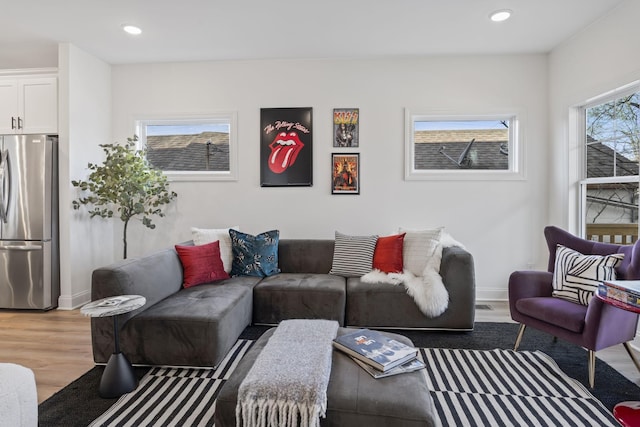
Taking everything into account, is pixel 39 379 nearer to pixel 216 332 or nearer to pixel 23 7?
pixel 216 332

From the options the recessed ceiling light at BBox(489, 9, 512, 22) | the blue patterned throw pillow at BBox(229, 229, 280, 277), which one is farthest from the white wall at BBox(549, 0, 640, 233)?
the blue patterned throw pillow at BBox(229, 229, 280, 277)

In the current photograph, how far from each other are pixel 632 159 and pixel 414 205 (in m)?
1.93

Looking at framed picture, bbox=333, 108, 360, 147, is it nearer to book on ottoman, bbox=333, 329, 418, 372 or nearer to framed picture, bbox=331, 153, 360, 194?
framed picture, bbox=331, 153, 360, 194

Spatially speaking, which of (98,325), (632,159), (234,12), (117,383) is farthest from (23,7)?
(632,159)

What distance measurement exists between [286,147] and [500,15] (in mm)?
2416

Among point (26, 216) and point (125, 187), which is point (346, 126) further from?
point (26, 216)

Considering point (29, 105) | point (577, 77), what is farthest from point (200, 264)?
point (577, 77)

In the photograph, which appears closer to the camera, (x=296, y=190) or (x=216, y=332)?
(x=216, y=332)

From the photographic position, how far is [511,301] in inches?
106

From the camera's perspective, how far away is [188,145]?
429 centimetres

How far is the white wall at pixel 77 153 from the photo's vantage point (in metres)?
3.62

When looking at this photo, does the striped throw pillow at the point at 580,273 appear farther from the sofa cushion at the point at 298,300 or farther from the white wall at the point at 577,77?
the sofa cushion at the point at 298,300

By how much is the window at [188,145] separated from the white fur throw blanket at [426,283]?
2278 millimetres

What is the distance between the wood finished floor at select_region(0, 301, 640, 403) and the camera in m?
2.29
